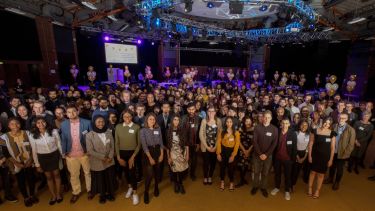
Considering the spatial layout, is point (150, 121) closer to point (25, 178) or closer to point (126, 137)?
point (126, 137)

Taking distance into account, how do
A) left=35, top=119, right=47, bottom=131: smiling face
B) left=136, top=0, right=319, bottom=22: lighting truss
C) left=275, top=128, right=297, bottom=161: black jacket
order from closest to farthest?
left=35, top=119, right=47, bottom=131: smiling face → left=275, top=128, right=297, bottom=161: black jacket → left=136, top=0, right=319, bottom=22: lighting truss

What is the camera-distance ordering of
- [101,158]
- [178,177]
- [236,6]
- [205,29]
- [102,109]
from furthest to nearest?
[205,29] → [236,6] → [102,109] → [178,177] → [101,158]

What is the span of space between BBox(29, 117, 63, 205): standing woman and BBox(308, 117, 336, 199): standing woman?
4264 millimetres

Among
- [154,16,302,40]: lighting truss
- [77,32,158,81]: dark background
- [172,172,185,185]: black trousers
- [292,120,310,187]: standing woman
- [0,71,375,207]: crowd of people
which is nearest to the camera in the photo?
[0,71,375,207]: crowd of people

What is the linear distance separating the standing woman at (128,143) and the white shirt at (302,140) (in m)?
2.82

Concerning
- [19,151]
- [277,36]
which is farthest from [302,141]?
[277,36]

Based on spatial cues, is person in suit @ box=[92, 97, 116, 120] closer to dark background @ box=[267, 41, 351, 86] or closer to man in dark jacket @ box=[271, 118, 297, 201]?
man in dark jacket @ box=[271, 118, 297, 201]

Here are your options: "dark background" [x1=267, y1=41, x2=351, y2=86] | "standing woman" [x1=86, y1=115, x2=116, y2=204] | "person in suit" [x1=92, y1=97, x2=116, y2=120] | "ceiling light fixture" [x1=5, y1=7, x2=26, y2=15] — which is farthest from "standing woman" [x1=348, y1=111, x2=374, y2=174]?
"dark background" [x1=267, y1=41, x2=351, y2=86]

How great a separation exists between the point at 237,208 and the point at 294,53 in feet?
54.6

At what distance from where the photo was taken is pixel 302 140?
3615mm

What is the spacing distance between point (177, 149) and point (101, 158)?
1267 millimetres

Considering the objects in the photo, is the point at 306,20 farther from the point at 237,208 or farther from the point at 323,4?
the point at 237,208

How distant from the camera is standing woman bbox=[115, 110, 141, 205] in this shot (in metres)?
3.43

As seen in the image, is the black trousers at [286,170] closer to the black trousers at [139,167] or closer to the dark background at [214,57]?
the black trousers at [139,167]
